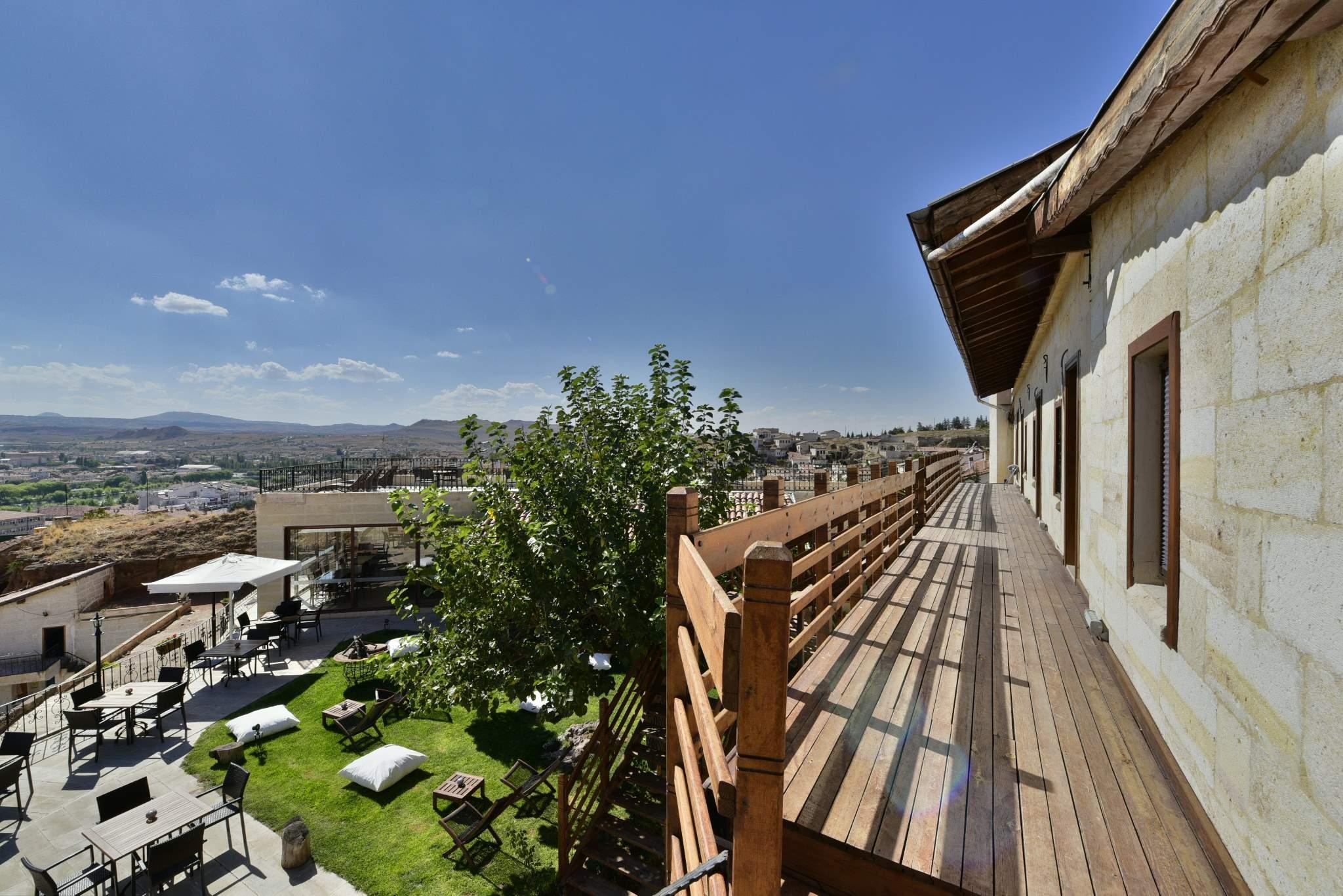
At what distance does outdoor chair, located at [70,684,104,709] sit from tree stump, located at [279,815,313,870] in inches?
256

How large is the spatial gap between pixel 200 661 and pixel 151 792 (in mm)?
6081

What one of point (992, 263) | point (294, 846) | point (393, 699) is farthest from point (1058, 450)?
point (393, 699)

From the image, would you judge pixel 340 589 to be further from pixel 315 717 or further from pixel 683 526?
pixel 683 526

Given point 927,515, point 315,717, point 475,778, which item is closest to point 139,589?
point 315,717

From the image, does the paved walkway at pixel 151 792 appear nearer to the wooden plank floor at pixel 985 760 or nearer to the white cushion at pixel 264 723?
the white cushion at pixel 264 723

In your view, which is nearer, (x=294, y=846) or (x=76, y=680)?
(x=294, y=846)

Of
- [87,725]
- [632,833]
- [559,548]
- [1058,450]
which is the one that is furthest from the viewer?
[87,725]

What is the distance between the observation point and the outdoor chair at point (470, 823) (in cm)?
618

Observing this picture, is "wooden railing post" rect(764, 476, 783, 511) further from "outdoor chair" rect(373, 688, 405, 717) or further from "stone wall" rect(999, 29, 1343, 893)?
"outdoor chair" rect(373, 688, 405, 717)

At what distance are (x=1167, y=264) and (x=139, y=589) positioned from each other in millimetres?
33294

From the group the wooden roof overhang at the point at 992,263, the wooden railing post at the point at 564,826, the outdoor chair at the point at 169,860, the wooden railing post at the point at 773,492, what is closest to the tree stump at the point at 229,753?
the outdoor chair at the point at 169,860

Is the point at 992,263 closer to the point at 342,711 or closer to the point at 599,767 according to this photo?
the point at 599,767

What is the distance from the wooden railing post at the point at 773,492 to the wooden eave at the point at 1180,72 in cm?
228

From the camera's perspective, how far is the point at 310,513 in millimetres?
14672
